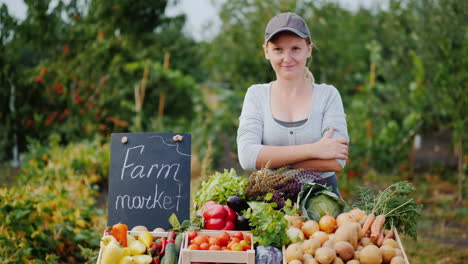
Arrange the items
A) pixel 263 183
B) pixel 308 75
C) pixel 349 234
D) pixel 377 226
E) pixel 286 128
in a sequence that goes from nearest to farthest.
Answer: pixel 349 234 < pixel 377 226 < pixel 263 183 < pixel 286 128 < pixel 308 75

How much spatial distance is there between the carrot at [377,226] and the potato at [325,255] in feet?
0.86

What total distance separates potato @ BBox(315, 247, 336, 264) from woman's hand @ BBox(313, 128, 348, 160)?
699 mm

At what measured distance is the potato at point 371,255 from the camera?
221cm

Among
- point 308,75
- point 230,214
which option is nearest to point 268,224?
point 230,214

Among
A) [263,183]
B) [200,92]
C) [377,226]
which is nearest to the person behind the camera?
[377,226]

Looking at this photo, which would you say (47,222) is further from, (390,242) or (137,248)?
(390,242)

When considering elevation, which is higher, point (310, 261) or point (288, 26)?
point (288, 26)

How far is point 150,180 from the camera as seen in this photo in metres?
2.82

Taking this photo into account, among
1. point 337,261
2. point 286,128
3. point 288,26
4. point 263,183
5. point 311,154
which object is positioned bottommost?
point 337,261

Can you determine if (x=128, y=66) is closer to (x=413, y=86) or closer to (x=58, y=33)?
(x=58, y=33)

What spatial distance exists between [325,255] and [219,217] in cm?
57

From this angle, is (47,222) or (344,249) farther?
(47,222)

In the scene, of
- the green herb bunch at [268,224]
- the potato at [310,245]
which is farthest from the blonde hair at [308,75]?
the potato at [310,245]

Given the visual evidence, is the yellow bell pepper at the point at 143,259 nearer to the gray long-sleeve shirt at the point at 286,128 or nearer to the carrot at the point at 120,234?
the carrot at the point at 120,234
